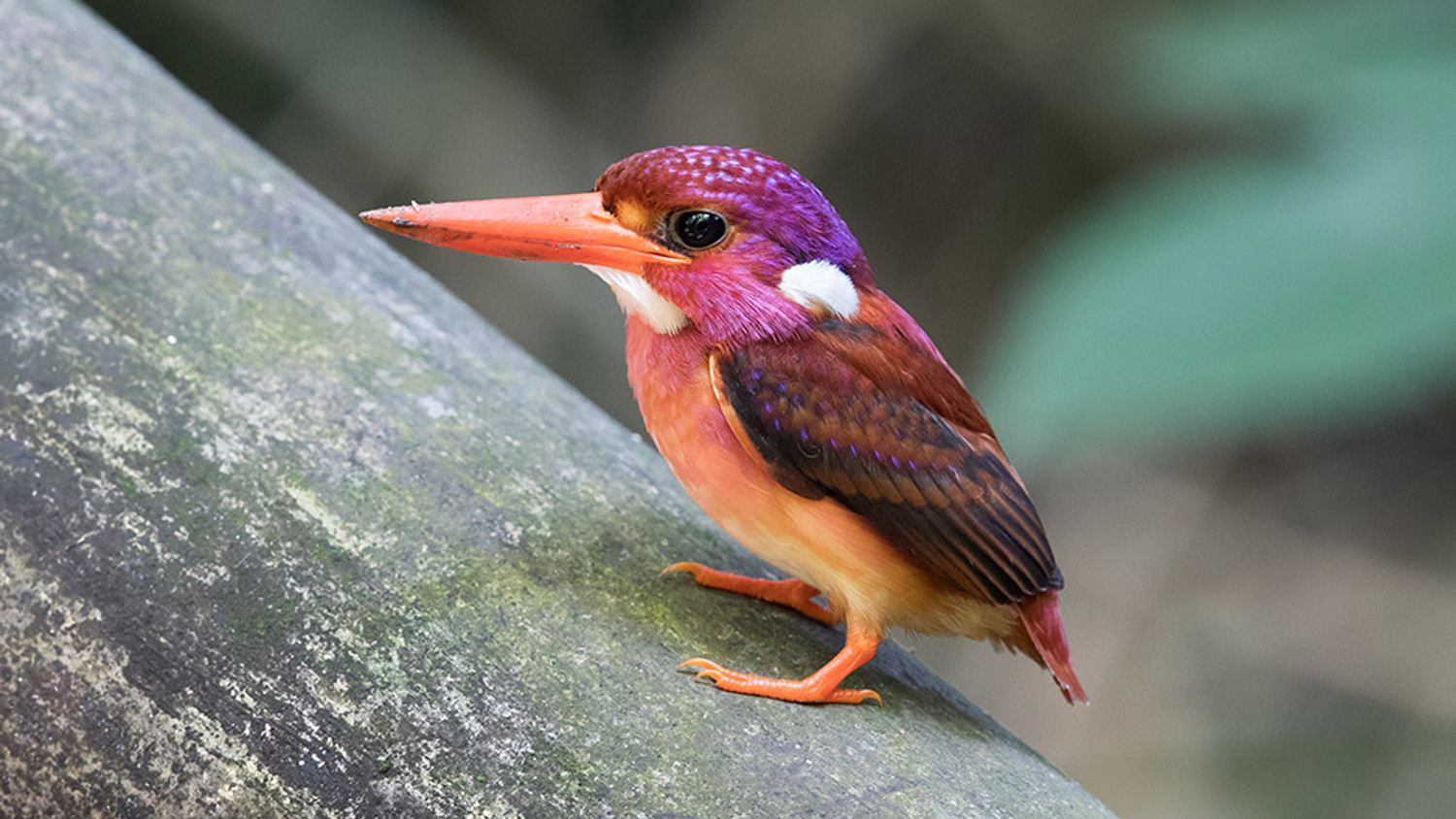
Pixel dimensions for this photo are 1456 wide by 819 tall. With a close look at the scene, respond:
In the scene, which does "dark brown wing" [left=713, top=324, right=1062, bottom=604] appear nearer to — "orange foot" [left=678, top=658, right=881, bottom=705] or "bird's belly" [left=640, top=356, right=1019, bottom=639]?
"bird's belly" [left=640, top=356, right=1019, bottom=639]

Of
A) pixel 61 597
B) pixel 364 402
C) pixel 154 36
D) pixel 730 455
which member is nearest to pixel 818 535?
pixel 730 455

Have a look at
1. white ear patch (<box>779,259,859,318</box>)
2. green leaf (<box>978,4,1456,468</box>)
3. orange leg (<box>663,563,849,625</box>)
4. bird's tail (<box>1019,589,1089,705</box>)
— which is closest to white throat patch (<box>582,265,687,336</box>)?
white ear patch (<box>779,259,859,318</box>)

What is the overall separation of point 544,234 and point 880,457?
396 millimetres

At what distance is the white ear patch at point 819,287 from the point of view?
1.30 m

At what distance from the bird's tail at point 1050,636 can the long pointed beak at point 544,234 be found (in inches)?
20.6

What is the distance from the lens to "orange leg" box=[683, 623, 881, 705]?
1.18 meters

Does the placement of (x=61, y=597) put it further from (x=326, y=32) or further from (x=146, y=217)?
(x=326, y=32)

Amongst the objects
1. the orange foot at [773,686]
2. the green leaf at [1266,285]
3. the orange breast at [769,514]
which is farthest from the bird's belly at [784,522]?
the green leaf at [1266,285]

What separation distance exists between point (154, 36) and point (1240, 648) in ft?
10.4

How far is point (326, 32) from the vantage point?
11.1 ft

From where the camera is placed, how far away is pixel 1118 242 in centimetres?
219

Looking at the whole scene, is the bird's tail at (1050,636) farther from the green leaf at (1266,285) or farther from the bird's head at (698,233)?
the green leaf at (1266,285)

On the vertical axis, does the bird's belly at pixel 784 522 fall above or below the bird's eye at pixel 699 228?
below

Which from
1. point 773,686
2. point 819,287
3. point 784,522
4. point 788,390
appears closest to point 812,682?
point 773,686
